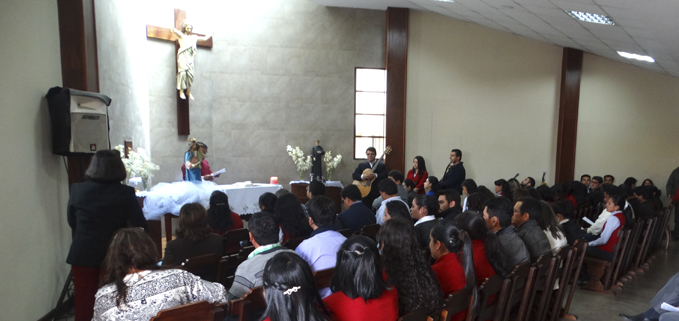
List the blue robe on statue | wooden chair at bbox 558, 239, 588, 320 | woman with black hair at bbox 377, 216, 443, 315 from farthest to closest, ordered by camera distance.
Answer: the blue robe on statue → wooden chair at bbox 558, 239, 588, 320 → woman with black hair at bbox 377, 216, 443, 315

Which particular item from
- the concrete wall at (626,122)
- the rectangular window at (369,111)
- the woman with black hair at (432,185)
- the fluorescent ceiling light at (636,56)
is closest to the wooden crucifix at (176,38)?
the rectangular window at (369,111)

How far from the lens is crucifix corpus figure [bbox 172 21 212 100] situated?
7141mm

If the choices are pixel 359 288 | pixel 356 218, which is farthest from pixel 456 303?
pixel 356 218

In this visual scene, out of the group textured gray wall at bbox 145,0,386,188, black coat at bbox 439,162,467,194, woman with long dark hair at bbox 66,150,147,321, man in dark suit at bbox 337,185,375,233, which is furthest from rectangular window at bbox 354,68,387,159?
woman with long dark hair at bbox 66,150,147,321

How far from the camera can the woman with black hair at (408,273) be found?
6.56ft

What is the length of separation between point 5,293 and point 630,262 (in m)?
6.21

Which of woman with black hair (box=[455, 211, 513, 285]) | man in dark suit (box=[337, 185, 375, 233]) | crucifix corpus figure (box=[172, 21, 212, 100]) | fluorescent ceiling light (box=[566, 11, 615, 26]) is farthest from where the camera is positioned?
crucifix corpus figure (box=[172, 21, 212, 100])

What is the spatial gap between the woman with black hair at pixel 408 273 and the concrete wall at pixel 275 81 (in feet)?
20.9

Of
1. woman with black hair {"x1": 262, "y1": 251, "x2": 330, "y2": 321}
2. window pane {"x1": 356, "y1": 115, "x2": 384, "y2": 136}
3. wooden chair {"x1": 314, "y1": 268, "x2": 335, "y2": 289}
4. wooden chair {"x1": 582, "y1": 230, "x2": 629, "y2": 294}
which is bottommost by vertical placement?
wooden chair {"x1": 582, "y1": 230, "x2": 629, "y2": 294}

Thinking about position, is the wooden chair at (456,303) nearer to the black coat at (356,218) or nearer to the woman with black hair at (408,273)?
the woman with black hair at (408,273)

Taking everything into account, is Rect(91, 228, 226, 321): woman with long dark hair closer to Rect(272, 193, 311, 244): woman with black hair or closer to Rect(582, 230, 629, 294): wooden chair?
Rect(272, 193, 311, 244): woman with black hair

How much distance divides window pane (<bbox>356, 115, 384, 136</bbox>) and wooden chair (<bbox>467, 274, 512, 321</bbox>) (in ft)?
21.0

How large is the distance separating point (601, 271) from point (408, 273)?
351cm

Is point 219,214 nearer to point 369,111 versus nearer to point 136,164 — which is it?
point 136,164
